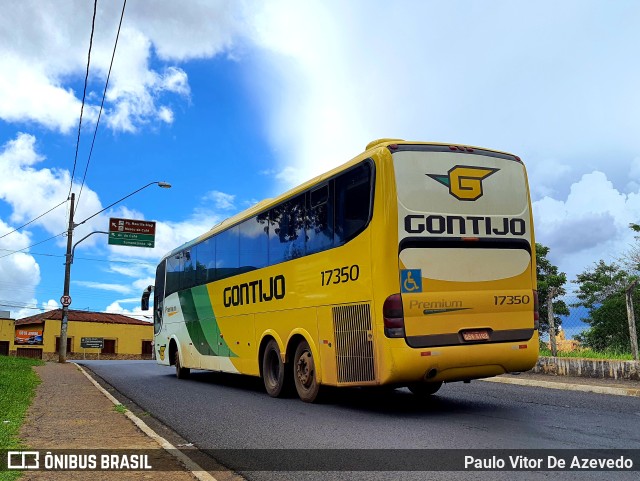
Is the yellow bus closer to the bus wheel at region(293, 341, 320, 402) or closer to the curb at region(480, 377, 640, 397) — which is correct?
the bus wheel at region(293, 341, 320, 402)

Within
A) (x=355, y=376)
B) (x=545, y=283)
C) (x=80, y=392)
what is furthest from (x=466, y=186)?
(x=545, y=283)

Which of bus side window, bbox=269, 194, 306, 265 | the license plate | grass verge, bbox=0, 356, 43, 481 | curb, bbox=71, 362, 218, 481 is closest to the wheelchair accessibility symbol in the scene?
the license plate

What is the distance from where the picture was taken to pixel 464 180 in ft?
29.1

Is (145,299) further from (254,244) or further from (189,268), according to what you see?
(254,244)

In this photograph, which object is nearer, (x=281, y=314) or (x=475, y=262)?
(x=475, y=262)

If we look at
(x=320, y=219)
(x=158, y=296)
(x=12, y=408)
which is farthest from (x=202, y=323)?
(x=320, y=219)

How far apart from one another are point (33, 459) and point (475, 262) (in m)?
5.88

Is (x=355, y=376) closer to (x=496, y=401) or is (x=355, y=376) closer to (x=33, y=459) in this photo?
(x=496, y=401)

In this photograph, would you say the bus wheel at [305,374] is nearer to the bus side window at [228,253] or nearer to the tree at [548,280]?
the bus side window at [228,253]

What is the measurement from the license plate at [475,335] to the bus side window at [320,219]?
2.41m

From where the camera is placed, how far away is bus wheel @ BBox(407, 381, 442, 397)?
10672 mm

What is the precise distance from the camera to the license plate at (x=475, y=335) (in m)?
8.43

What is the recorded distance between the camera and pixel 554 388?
1262cm

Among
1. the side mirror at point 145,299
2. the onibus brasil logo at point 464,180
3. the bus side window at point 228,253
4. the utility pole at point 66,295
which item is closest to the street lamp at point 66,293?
the utility pole at point 66,295
